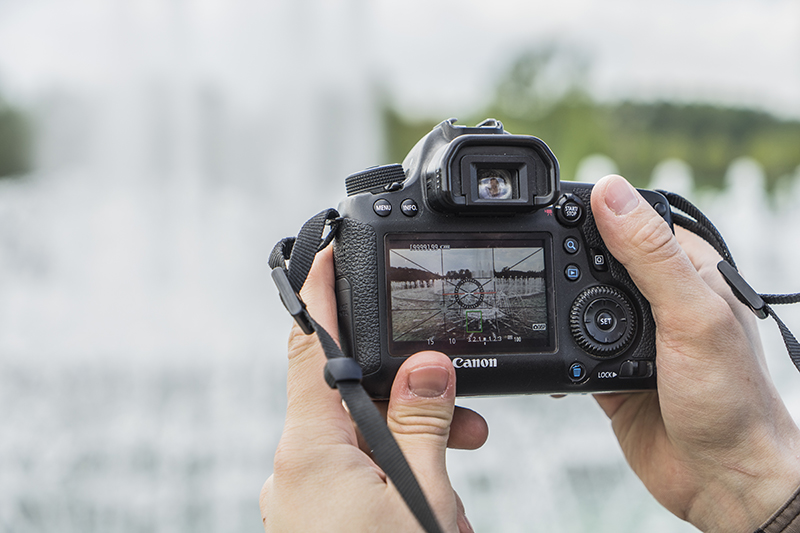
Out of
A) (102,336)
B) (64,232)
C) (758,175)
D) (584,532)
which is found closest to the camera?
(584,532)

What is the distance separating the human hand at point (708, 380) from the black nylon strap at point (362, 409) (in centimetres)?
56

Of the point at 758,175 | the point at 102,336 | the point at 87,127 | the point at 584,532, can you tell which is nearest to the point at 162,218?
the point at 102,336

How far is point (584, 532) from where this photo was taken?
338 centimetres

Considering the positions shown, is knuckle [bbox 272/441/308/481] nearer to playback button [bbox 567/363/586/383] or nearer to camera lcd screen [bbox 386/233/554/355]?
camera lcd screen [bbox 386/233/554/355]

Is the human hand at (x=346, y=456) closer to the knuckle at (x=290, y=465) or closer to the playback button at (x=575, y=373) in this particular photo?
the knuckle at (x=290, y=465)

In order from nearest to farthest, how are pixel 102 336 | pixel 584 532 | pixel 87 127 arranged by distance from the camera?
pixel 584 532, pixel 102 336, pixel 87 127

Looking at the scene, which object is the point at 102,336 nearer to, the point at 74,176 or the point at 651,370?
the point at 74,176

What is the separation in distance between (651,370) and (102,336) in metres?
4.04

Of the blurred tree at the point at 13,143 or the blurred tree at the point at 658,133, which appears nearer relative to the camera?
the blurred tree at the point at 13,143

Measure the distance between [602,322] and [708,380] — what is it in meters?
0.21

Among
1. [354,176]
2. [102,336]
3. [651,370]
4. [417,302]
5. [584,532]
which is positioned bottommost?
[584,532]

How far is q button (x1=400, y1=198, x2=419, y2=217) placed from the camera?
1.18 meters

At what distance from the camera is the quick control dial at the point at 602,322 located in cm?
123

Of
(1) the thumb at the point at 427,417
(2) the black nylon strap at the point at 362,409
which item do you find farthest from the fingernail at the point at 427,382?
(2) the black nylon strap at the point at 362,409
